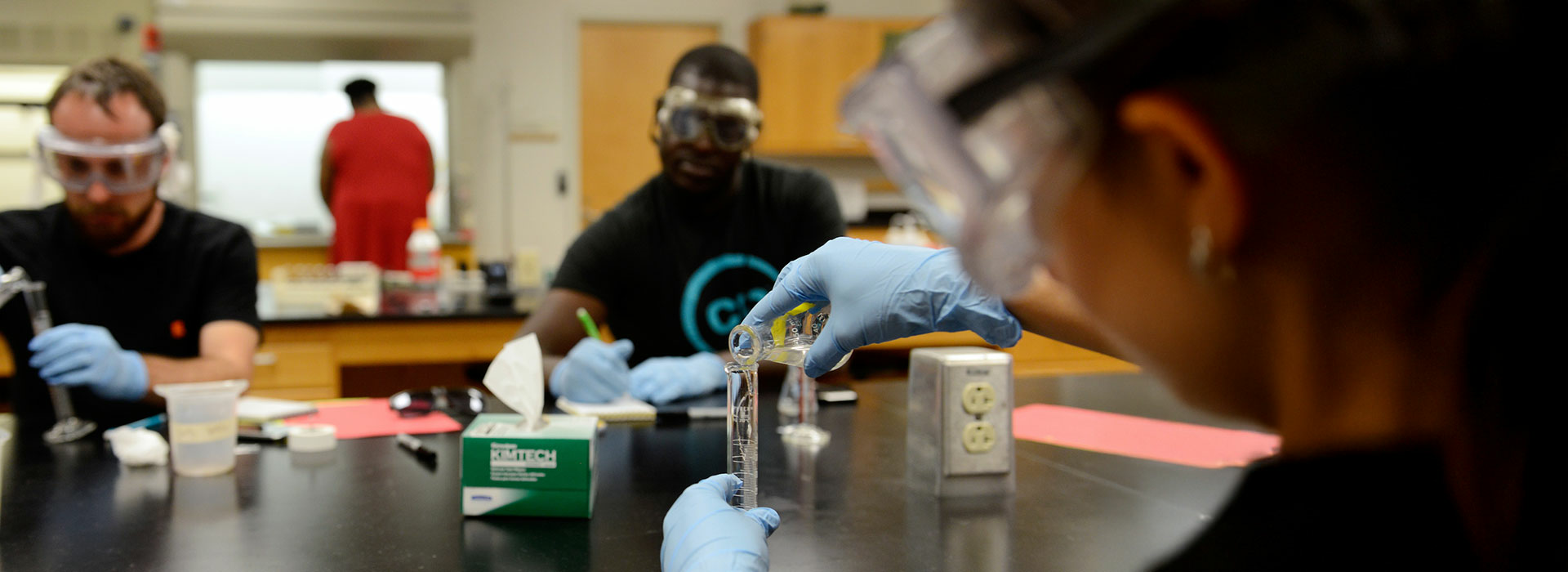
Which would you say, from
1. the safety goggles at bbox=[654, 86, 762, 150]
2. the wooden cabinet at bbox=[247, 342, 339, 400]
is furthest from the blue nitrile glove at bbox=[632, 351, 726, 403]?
the wooden cabinet at bbox=[247, 342, 339, 400]

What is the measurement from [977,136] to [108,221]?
2304mm

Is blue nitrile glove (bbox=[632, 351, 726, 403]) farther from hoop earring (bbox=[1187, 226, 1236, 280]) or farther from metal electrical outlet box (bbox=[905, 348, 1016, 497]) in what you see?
hoop earring (bbox=[1187, 226, 1236, 280])

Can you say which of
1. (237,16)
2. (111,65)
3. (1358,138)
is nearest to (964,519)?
(1358,138)

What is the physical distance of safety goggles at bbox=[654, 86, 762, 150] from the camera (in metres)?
2.50

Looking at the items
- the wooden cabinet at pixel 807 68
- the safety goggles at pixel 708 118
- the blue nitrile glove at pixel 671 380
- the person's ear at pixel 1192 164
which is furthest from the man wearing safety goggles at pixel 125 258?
the wooden cabinet at pixel 807 68

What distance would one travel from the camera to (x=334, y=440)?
1622mm

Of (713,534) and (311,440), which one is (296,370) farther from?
(713,534)

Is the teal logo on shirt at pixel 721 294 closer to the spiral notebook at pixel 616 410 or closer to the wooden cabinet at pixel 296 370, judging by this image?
the spiral notebook at pixel 616 410

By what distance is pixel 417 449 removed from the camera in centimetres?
156

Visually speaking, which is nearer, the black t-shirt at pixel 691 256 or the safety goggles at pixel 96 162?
the safety goggles at pixel 96 162

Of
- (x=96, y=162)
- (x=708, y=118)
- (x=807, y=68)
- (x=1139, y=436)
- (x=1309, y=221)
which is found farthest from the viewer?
(x=807, y=68)

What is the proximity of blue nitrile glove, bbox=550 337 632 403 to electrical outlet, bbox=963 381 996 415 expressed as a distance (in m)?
0.83

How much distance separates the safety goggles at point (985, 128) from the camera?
49 cm

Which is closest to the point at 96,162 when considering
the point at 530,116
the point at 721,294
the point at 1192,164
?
the point at 721,294
